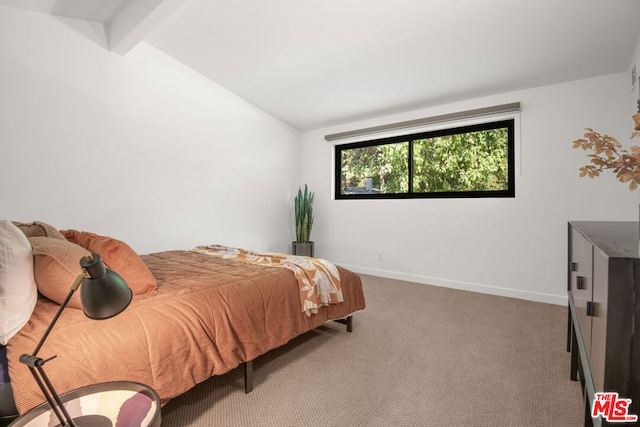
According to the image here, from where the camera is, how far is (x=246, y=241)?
4285 mm

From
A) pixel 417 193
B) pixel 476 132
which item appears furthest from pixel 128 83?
pixel 476 132

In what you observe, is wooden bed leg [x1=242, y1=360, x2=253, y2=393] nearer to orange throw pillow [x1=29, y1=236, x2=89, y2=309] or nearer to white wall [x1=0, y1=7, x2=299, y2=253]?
orange throw pillow [x1=29, y1=236, x2=89, y2=309]

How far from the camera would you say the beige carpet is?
1.51 metres

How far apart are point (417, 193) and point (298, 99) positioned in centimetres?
196

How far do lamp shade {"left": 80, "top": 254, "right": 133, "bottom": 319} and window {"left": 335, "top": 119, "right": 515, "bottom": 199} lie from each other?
3708 millimetres

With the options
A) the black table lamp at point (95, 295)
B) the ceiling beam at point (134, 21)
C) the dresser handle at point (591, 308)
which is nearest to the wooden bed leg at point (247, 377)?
the black table lamp at point (95, 295)

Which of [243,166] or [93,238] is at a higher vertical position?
[243,166]

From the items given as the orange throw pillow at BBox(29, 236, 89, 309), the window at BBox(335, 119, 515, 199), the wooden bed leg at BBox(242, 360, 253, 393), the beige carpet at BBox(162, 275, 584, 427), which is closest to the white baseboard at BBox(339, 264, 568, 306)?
the beige carpet at BBox(162, 275, 584, 427)

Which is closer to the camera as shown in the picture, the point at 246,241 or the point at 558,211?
the point at 558,211

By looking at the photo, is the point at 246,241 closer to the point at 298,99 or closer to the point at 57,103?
Result: the point at 298,99

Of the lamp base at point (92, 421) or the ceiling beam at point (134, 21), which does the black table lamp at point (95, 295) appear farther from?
the ceiling beam at point (134, 21)

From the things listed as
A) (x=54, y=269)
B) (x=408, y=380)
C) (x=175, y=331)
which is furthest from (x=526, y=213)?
(x=54, y=269)

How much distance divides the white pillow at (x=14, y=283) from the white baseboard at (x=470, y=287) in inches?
145

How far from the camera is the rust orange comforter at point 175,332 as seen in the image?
3.65 feet
